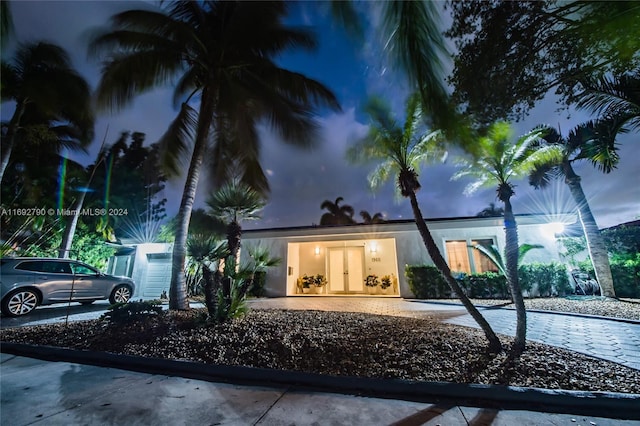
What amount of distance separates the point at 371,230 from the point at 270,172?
20.1ft

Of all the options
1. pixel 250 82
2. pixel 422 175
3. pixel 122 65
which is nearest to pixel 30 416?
pixel 422 175

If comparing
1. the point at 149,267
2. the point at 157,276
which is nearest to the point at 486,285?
the point at 157,276

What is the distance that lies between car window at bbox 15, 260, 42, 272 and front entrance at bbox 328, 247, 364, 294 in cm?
1280

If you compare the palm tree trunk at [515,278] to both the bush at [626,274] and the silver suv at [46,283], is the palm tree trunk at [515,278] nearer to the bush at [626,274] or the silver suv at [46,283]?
the bush at [626,274]

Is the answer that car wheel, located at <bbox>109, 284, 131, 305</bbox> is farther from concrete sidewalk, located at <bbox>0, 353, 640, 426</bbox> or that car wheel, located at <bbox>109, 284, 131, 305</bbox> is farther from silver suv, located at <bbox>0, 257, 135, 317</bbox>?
concrete sidewalk, located at <bbox>0, 353, 640, 426</bbox>

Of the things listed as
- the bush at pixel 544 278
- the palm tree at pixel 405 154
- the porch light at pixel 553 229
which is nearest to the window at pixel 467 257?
the bush at pixel 544 278

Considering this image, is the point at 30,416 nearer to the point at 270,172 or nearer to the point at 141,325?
the point at 141,325

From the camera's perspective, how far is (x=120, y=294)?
899 cm

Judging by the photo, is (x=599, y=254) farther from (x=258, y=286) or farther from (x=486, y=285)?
(x=258, y=286)

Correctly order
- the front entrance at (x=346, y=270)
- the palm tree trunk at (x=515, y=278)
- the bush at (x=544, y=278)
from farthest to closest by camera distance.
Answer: the front entrance at (x=346, y=270) < the bush at (x=544, y=278) < the palm tree trunk at (x=515, y=278)

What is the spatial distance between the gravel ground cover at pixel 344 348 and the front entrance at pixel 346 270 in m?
10.4

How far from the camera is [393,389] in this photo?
2418 millimetres

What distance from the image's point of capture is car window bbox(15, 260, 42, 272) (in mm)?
6532

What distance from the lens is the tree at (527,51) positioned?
1801 millimetres
